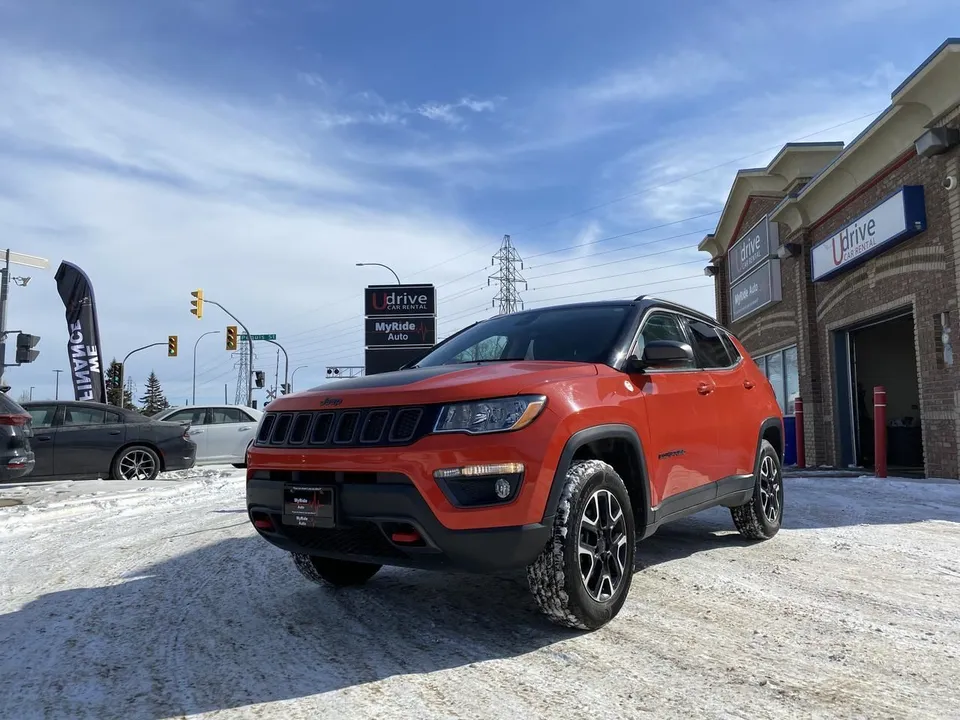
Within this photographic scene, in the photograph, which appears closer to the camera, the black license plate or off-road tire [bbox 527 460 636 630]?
off-road tire [bbox 527 460 636 630]

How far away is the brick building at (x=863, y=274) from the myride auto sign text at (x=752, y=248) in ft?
0.11

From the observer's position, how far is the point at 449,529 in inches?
114

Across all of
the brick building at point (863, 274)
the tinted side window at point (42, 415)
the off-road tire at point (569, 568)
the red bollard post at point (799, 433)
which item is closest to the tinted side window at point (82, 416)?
the tinted side window at point (42, 415)

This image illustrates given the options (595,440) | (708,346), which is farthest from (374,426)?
(708,346)

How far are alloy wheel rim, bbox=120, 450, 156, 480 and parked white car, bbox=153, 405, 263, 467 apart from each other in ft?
8.20

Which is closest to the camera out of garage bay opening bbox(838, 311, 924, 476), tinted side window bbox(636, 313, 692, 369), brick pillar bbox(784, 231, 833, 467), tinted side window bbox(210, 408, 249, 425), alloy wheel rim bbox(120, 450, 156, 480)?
tinted side window bbox(636, 313, 692, 369)

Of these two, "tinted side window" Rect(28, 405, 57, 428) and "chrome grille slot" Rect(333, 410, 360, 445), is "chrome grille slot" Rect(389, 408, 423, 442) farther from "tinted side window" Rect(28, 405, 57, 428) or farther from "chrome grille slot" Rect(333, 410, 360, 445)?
"tinted side window" Rect(28, 405, 57, 428)

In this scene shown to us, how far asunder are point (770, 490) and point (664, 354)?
7.78 ft

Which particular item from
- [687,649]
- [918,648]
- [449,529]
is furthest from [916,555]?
[449,529]

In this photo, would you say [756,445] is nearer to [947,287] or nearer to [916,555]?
[916,555]

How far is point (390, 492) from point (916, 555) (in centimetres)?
398

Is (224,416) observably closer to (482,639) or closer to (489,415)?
(482,639)

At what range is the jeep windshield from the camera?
404 centimetres

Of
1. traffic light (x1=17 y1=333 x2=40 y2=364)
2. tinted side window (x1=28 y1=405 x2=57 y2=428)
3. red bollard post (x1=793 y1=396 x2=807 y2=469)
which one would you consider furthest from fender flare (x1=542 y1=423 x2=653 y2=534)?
traffic light (x1=17 y1=333 x2=40 y2=364)
